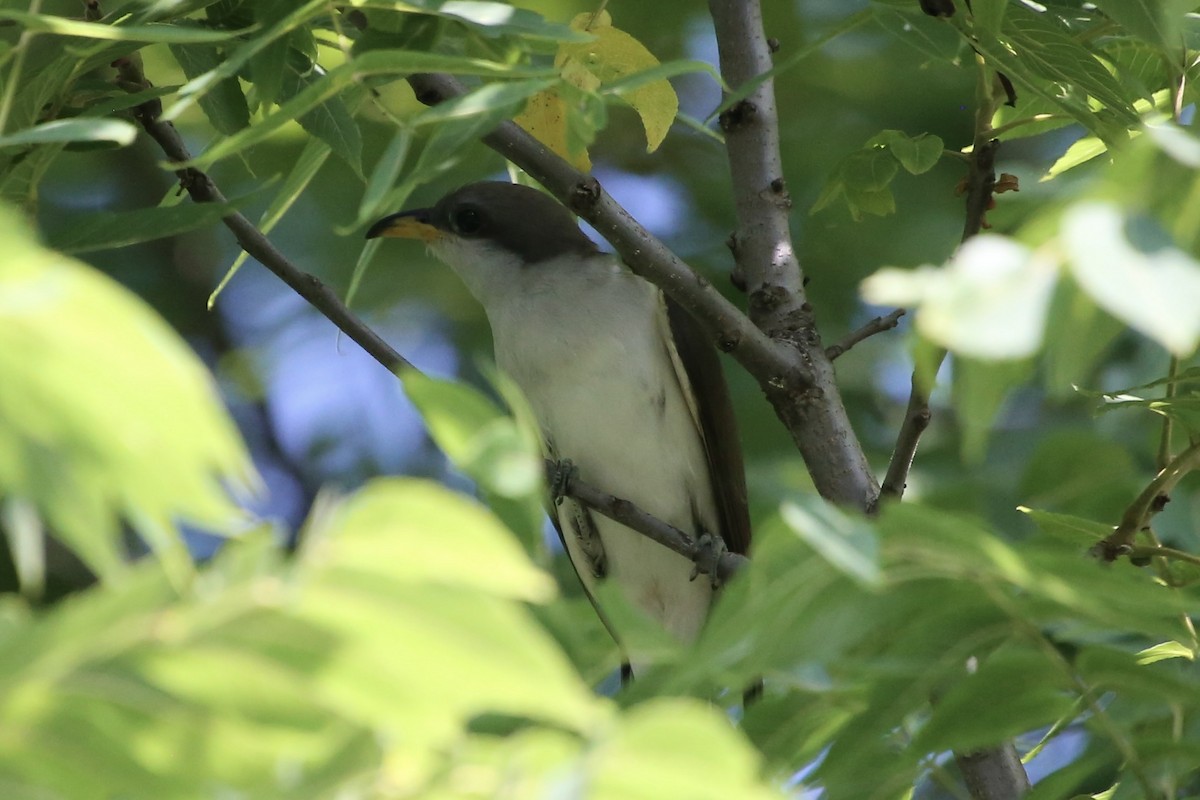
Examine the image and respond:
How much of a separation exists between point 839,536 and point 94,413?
667 millimetres

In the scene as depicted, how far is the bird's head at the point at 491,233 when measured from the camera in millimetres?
5277

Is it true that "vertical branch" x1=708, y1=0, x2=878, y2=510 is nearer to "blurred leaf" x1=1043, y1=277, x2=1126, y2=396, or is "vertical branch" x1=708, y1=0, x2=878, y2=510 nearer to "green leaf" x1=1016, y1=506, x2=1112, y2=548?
"green leaf" x1=1016, y1=506, x2=1112, y2=548

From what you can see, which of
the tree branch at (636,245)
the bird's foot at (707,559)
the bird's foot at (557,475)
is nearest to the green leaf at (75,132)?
the tree branch at (636,245)

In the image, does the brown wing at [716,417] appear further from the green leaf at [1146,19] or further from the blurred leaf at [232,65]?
the blurred leaf at [232,65]

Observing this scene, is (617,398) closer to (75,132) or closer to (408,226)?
(408,226)

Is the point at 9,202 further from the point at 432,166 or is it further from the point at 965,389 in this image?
the point at 965,389

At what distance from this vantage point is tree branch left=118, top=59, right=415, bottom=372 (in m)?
2.83

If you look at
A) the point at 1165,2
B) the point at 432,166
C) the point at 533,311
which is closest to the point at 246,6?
the point at 432,166

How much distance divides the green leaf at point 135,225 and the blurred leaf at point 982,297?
1.26 meters

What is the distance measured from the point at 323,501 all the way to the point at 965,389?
0.62 metres

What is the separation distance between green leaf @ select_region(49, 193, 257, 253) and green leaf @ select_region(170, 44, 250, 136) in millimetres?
482

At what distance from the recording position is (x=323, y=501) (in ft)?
3.95

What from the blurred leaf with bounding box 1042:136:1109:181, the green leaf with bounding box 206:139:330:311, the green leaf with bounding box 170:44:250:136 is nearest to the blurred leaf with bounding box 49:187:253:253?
the green leaf with bounding box 206:139:330:311

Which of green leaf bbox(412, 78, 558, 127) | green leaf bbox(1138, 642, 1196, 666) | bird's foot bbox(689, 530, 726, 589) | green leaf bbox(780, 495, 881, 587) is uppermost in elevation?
green leaf bbox(412, 78, 558, 127)
